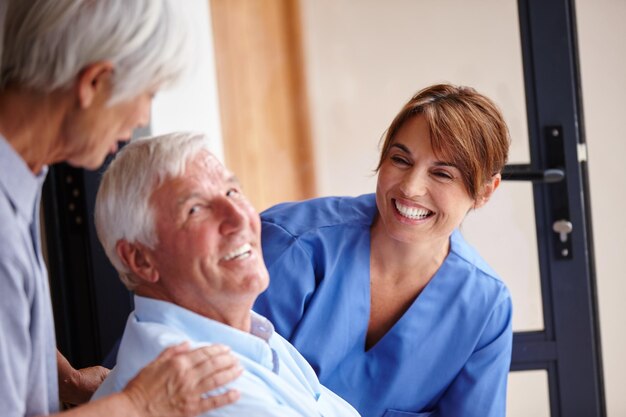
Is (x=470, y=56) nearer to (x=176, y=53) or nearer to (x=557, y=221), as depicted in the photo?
(x=557, y=221)

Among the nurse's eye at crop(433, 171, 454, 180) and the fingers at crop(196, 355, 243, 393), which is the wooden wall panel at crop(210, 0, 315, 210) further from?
the fingers at crop(196, 355, 243, 393)

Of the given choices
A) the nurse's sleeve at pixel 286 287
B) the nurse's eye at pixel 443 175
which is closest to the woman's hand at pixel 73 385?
the nurse's sleeve at pixel 286 287

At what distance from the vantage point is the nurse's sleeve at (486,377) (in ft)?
6.72

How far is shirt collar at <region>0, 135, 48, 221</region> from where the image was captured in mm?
1129

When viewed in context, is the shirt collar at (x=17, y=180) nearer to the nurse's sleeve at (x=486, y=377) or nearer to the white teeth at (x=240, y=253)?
the white teeth at (x=240, y=253)

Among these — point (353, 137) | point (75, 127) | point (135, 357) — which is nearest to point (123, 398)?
point (135, 357)

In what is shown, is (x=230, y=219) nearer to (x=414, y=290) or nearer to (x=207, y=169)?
(x=207, y=169)

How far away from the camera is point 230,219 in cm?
144

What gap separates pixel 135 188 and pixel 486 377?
41.0 inches

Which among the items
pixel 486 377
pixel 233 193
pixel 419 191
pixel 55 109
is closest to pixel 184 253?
pixel 233 193

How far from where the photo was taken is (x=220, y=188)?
1.46 meters

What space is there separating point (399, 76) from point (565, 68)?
0.64 metres

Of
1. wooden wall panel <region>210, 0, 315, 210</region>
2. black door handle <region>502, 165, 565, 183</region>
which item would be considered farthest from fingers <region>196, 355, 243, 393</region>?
wooden wall panel <region>210, 0, 315, 210</region>

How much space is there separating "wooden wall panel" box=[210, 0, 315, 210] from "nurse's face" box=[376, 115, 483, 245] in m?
1.74
